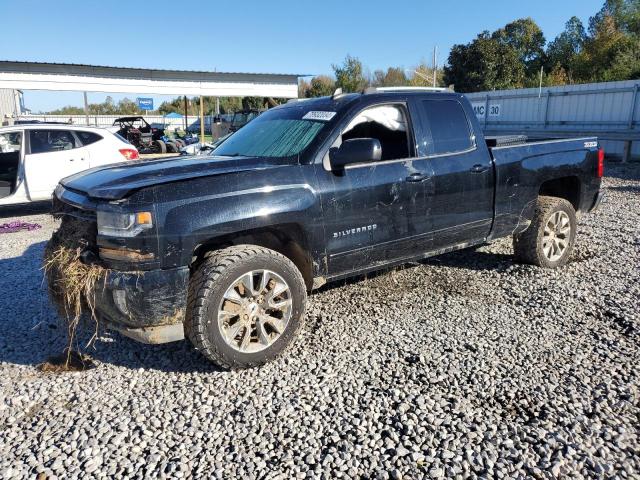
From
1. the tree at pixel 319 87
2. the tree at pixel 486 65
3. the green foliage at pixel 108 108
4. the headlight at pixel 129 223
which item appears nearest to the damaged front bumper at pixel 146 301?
the headlight at pixel 129 223

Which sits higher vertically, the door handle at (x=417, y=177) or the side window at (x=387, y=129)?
the side window at (x=387, y=129)

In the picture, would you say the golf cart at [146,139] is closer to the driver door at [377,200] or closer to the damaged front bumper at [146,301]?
the driver door at [377,200]

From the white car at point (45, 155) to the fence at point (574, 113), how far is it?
14.8m

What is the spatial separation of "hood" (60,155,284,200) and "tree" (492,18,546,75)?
45.3 m

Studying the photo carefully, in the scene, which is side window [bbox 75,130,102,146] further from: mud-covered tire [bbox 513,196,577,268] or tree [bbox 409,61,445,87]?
tree [bbox 409,61,445,87]

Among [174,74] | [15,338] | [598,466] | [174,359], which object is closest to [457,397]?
[598,466]

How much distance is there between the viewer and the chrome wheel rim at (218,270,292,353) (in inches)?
136

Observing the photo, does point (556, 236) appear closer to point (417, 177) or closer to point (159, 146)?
point (417, 177)

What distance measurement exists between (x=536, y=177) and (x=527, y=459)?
3416mm

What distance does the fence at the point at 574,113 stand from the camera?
55.6 feet

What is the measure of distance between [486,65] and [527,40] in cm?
918

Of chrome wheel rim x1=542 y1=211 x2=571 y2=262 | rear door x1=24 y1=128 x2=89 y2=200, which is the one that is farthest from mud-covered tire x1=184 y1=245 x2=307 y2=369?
rear door x1=24 y1=128 x2=89 y2=200

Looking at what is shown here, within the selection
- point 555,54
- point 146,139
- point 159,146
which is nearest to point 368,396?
point 159,146

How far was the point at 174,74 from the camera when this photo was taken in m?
19.8
